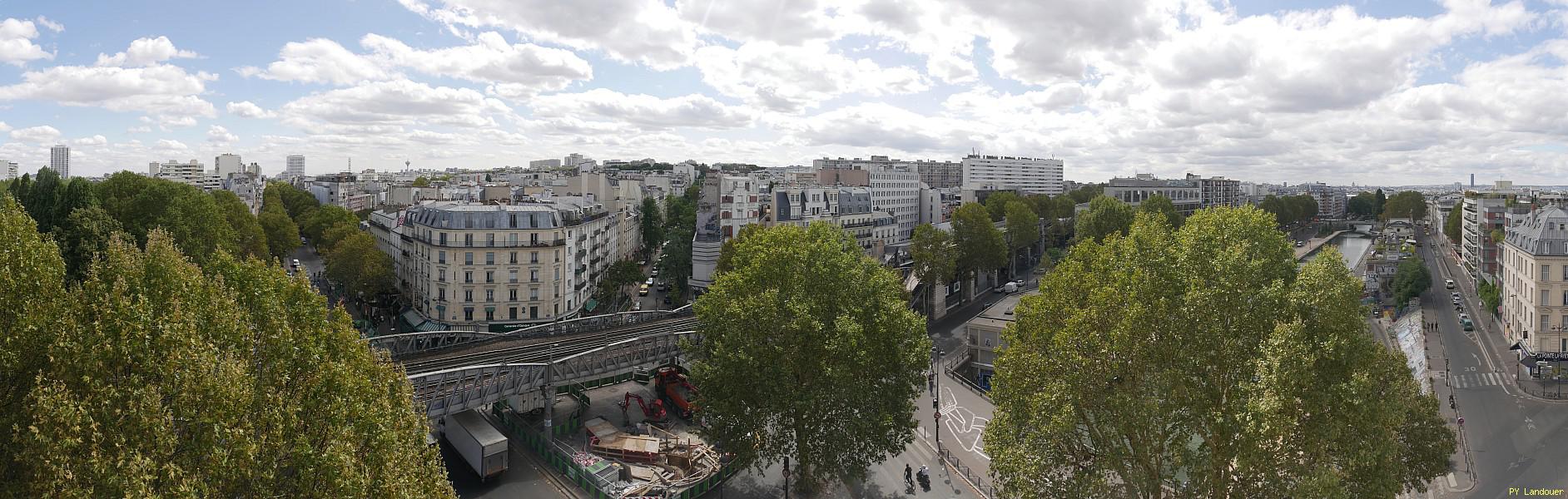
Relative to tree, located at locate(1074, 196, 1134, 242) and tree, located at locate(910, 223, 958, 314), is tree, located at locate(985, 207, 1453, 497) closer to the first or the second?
tree, located at locate(910, 223, 958, 314)

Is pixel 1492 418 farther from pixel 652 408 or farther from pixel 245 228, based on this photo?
pixel 245 228

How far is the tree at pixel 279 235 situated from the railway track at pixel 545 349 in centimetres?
5278

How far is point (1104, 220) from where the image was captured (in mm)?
87000

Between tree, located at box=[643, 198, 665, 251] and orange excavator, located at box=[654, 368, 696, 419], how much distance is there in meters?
56.0

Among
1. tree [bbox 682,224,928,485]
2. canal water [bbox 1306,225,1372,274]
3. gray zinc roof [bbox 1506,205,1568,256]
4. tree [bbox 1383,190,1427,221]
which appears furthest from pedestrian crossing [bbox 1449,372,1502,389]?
tree [bbox 1383,190,1427,221]

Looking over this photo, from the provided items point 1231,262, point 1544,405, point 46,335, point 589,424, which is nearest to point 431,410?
point 589,424

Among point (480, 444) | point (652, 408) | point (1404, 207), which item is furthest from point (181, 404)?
point (1404, 207)

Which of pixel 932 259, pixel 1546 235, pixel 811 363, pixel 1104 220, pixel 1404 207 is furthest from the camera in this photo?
pixel 1404 207

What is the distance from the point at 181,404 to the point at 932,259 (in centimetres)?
5645

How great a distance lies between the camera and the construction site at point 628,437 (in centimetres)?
2941

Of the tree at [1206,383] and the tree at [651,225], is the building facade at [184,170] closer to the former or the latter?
the tree at [651,225]

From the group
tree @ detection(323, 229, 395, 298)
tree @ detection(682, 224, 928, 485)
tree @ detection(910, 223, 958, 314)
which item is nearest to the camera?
tree @ detection(682, 224, 928, 485)

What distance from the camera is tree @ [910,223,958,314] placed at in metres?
64.6

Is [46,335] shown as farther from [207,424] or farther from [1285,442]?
[1285,442]
